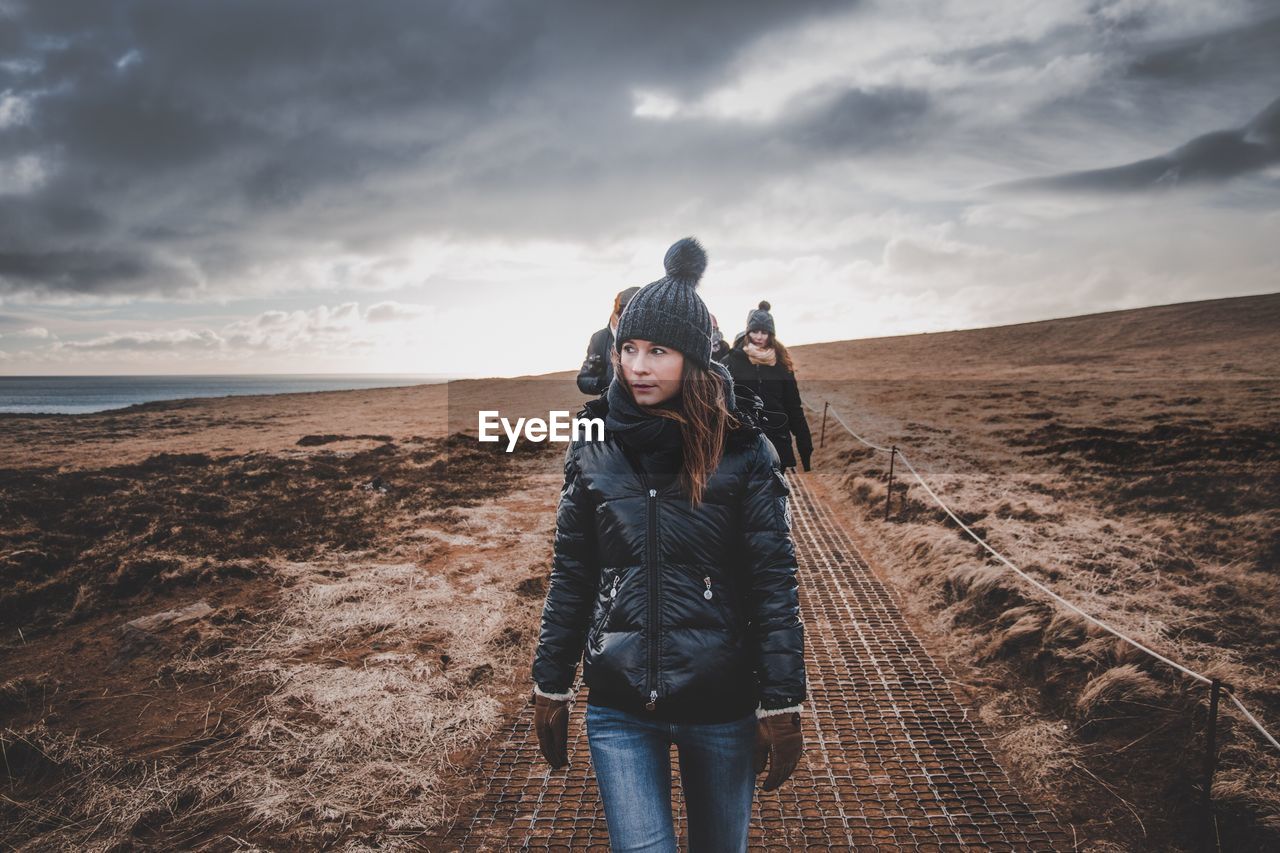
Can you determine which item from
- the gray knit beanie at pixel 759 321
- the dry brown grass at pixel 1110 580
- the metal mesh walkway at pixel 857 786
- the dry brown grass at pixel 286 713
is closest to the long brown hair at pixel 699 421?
the metal mesh walkway at pixel 857 786

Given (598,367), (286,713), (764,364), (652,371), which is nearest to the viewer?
(652,371)

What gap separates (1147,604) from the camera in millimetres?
5801

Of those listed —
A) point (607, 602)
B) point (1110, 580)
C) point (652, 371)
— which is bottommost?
point (1110, 580)

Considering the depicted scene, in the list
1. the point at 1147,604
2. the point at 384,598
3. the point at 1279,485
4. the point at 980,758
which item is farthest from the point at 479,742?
the point at 1279,485

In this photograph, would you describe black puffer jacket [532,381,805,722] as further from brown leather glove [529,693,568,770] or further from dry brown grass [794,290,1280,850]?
dry brown grass [794,290,1280,850]

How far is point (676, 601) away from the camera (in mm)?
1936

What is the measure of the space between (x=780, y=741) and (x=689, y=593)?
0.53 meters

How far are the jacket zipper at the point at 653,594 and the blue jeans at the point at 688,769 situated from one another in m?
0.12

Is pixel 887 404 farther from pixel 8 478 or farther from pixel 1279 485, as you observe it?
pixel 8 478

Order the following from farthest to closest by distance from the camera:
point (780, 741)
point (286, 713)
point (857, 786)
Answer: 1. point (286, 713)
2. point (857, 786)
3. point (780, 741)

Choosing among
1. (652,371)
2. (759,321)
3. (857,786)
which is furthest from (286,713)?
(759,321)

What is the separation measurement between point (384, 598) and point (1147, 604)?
24.7 feet

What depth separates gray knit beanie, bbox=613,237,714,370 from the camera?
6.81 ft

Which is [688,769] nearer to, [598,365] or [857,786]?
[857,786]
